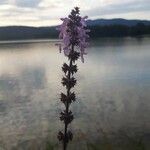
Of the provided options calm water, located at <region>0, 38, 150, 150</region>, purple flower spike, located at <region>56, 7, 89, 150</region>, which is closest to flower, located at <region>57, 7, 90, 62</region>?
purple flower spike, located at <region>56, 7, 89, 150</region>

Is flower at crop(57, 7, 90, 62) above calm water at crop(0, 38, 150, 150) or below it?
above

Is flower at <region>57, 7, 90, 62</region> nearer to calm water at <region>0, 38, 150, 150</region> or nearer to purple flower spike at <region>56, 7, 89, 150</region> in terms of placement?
purple flower spike at <region>56, 7, 89, 150</region>

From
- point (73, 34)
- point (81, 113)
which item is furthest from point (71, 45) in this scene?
point (81, 113)

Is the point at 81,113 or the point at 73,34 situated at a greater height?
the point at 73,34

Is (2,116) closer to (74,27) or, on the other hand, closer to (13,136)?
(13,136)

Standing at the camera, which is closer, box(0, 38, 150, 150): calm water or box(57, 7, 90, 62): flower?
box(57, 7, 90, 62): flower

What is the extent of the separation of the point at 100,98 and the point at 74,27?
26.8 metres

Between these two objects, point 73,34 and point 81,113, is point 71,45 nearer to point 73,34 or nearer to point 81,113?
point 73,34

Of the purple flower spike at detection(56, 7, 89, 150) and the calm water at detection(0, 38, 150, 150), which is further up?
the purple flower spike at detection(56, 7, 89, 150)

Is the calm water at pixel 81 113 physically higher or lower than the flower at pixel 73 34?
lower

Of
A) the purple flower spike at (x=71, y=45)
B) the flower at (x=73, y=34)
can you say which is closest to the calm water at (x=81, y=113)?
the purple flower spike at (x=71, y=45)

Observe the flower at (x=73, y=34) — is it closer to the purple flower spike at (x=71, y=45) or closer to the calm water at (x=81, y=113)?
the purple flower spike at (x=71, y=45)

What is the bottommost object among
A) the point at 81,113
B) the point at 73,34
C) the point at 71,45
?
the point at 81,113

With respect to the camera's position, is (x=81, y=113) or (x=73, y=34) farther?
(x=81, y=113)
